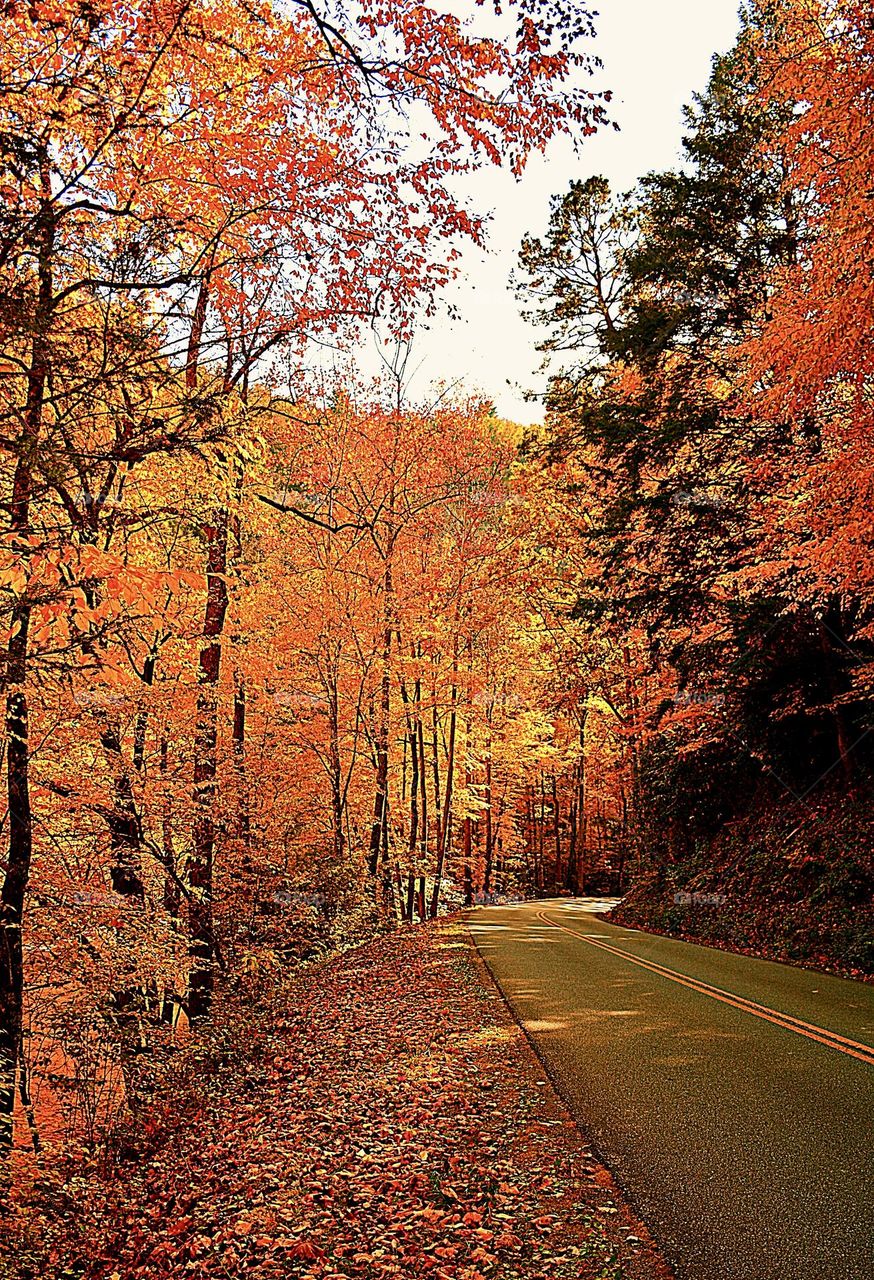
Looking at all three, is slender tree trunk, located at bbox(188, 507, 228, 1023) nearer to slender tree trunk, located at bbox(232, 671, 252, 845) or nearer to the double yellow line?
slender tree trunk, located at bbox(232, 671, 252, 845)

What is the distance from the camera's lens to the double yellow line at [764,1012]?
7.49m

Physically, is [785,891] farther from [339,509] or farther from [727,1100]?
[339,509]

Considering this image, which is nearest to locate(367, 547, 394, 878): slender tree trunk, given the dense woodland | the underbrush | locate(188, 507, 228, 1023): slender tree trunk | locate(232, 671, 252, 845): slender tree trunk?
the dense woodland

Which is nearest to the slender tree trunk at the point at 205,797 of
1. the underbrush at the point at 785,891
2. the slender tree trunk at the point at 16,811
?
the slender tree trunk at the point at 16,811

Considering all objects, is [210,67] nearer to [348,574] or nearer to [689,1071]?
[689,1071]

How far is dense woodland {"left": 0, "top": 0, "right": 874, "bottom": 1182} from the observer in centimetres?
606

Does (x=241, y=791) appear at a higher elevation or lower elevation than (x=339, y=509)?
lower

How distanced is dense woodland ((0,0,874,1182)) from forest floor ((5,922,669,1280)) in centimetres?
Result: 122

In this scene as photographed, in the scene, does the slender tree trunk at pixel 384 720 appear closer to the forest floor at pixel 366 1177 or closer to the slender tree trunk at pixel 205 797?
the slender tree trunk at pixel 205 797

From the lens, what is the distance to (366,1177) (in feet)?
18.8

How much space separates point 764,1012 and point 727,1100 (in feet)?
10.2

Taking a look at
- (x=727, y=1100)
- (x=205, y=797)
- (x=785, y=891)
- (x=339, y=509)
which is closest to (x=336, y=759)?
(x=339, y=509)

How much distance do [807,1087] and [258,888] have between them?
9.96m

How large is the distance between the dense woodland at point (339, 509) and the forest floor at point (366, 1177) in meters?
1.22
